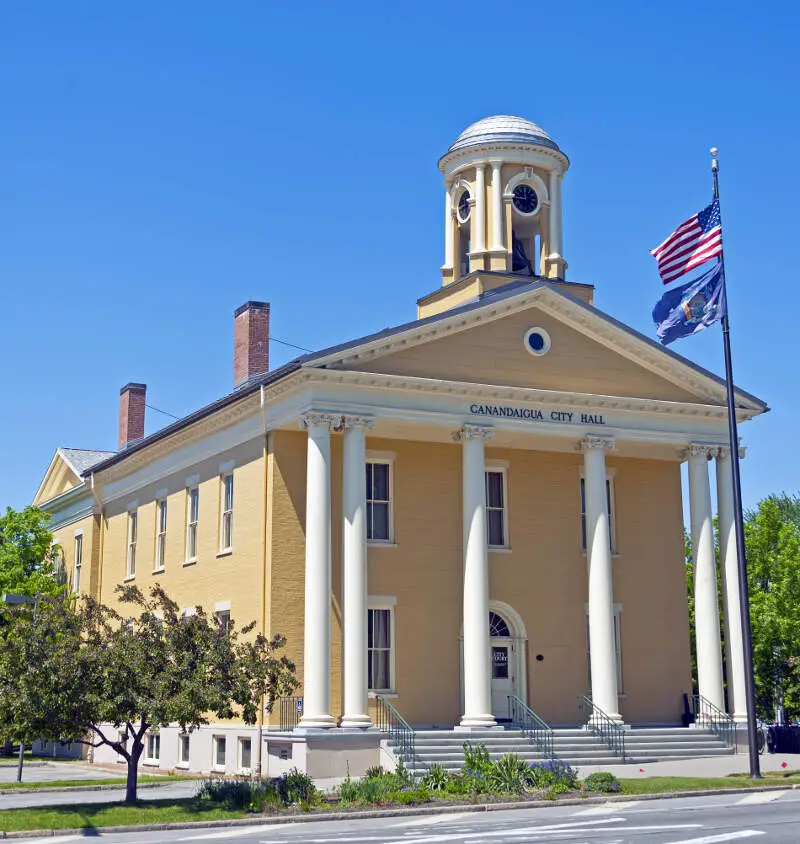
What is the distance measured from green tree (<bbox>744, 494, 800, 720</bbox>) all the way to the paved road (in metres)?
24.3

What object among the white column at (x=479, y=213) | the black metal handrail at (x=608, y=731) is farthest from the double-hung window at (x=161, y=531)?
the black metal handrail at (x=608, y=731)

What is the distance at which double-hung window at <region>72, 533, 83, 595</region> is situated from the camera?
46.2 m

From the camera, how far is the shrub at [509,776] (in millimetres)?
23891

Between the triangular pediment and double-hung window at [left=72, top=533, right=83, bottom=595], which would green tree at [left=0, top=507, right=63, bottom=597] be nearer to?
double-hung window at [left=72, top=533, right=83, bottom=595]

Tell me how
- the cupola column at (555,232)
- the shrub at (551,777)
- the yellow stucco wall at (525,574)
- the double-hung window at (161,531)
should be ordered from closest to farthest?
the shrub at (551,777), the yellow stucco wall at (525,574), the cupola column at (555,232), the double-hung window at (161,531)

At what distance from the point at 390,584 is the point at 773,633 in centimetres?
2010

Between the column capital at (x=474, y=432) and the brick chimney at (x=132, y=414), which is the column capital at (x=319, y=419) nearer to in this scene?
the column capital at (x=474, y=432)

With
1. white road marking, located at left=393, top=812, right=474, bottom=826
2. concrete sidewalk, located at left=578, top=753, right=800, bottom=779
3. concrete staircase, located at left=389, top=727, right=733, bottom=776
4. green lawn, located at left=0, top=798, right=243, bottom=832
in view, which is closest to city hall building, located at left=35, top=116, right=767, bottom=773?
concrete staircase, located at left=389, top=727, right=733, bottom=776

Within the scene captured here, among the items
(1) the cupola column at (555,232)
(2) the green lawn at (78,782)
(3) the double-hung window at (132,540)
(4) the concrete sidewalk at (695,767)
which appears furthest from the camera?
(3) the double-hung window at (132,540)

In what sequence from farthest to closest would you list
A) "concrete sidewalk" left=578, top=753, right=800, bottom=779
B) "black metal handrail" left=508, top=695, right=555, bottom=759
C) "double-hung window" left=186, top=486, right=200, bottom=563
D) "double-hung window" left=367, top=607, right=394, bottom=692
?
1. "double-hung window" left=186, top=486, right=200, bottom=563
2. "double-hung window" left=367, top=607, right=394, bottom=692
3. "black metal handrail" left=508, top=695, right=555, bottom=759
4. "concrete sidewalk" left=578, top=753, right=800, bottom=779

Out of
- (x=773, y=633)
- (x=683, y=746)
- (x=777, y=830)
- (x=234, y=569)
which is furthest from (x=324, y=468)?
(x=773, y=633)

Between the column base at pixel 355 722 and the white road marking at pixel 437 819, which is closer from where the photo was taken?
the white road marking at pixel 437 819

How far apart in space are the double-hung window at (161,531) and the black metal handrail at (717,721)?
16435 mm

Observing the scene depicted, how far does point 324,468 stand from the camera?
97.9 feet
